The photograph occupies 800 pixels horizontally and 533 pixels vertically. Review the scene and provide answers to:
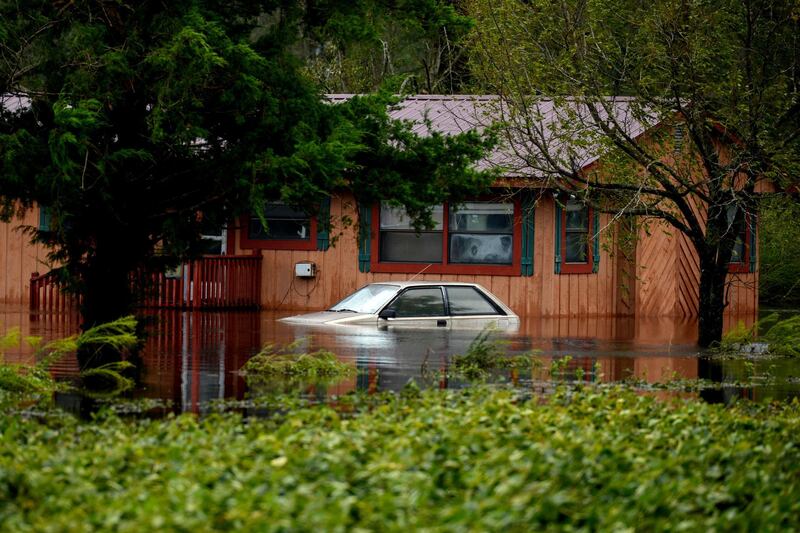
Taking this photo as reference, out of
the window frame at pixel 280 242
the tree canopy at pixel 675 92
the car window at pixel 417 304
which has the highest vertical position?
the tree canopy at pixel 675 92

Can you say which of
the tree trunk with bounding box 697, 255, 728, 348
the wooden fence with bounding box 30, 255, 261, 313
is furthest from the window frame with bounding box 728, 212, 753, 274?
the wooden fence with bounding box 30, 255, 261, 313

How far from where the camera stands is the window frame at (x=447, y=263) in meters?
29.4

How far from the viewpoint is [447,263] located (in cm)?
2984

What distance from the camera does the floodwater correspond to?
15.2m

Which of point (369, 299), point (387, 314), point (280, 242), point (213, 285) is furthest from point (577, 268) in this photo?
point (387, 314)

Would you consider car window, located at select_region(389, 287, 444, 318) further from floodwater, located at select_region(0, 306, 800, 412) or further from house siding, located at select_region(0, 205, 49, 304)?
house siding, located at select_region(0, 205, 49, 304)

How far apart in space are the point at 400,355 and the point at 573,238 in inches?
473

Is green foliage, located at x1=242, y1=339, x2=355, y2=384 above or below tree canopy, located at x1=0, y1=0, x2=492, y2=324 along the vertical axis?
below

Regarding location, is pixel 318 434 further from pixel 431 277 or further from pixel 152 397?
pixel 431 277

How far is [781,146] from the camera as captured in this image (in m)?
19.8

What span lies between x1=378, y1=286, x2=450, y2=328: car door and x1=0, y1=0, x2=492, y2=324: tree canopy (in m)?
4.49

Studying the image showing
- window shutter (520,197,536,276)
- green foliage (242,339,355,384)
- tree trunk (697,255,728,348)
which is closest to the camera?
green foliage (242,339,355,384)

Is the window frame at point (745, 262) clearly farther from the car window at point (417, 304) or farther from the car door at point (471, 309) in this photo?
the car window at point (417, 304)

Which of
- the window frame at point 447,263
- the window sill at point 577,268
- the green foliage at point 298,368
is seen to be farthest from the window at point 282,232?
the green foliage at point 298,368
